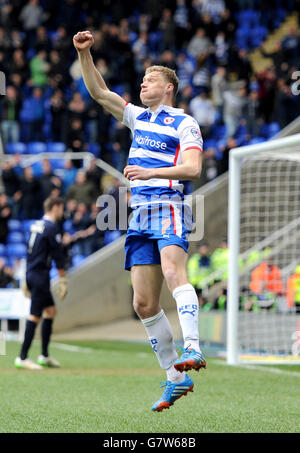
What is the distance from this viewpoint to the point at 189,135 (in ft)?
19.1

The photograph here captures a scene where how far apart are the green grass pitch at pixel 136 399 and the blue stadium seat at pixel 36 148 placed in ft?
32.8

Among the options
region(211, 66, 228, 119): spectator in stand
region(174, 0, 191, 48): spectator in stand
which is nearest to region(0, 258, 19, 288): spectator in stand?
region(211, 66, 228, 119): spectator in stand

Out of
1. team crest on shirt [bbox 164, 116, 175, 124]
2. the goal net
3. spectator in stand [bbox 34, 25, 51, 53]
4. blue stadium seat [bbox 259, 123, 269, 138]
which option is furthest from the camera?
spectator in stand [bbox 34, 25, 51, 53]

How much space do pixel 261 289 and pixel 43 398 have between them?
22.6 ft

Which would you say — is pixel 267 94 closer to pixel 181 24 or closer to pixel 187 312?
pixel 181 24

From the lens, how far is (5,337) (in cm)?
1678

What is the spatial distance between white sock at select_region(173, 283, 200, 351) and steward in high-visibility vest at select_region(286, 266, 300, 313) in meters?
7.73

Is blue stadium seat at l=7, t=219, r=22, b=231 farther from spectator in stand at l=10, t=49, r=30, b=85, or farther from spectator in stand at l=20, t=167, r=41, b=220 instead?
spectator in stand at l=10, t=49, r=30, b=85

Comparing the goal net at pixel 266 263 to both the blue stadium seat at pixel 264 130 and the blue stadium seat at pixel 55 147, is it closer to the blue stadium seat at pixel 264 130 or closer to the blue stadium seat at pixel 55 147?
the blue stadium seat at pixel 264 130

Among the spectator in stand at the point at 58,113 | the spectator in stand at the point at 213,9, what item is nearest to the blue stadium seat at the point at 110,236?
the spectator in stand at the point at 58,113

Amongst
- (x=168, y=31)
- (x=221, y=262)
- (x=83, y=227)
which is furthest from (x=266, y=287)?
(x=168, y=31)

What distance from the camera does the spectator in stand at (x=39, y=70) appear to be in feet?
73.8

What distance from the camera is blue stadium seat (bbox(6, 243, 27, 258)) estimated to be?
19.8 metres

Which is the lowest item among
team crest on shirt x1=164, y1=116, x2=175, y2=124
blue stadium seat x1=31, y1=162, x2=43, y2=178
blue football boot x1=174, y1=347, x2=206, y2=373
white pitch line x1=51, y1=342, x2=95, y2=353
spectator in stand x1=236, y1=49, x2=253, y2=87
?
white pitch line x1=51, y1=342, x2=95, y2=353
